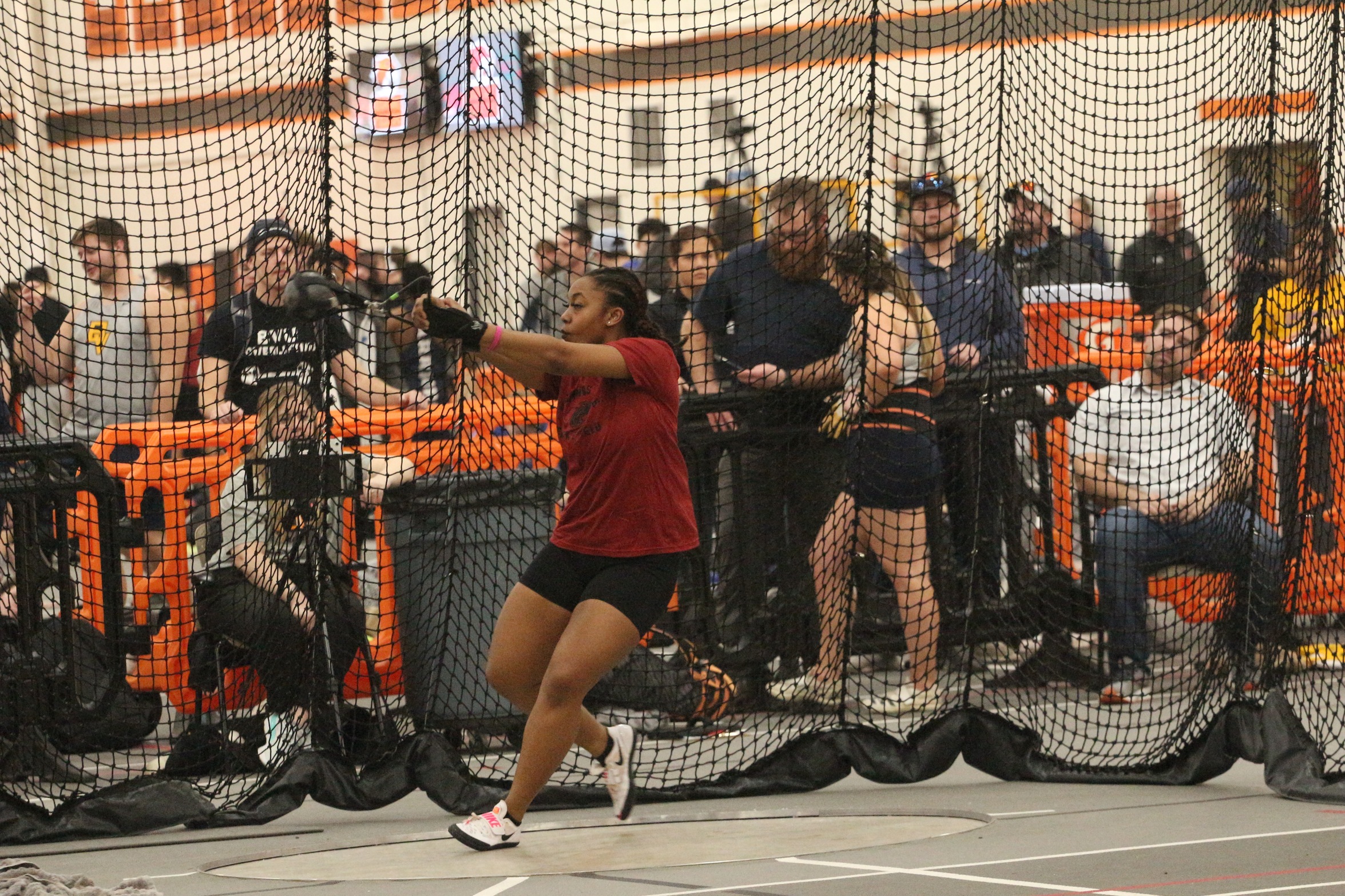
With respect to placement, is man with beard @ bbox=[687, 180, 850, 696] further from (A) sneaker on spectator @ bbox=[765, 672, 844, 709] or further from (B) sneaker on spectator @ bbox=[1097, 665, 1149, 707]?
(B) sneaker on spectator @ bbox=[1097, 665, 1149, 707]

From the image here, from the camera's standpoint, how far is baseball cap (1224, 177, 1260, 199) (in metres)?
6.37

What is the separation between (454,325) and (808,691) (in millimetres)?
2641

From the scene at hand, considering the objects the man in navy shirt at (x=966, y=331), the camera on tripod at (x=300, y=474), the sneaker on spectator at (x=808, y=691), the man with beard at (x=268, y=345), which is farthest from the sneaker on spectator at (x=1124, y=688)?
the man with beard at (x=268, y=345)

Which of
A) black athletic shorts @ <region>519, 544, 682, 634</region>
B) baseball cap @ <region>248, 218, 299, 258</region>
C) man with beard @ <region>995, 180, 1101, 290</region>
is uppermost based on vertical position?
man with beard @ <region>995, 180, 1101, 290</region>

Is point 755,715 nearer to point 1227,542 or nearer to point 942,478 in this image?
point 942,478

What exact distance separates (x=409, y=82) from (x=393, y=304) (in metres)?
1.76

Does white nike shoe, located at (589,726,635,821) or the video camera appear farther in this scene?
white nike shoe, located at (589,726,635,821)

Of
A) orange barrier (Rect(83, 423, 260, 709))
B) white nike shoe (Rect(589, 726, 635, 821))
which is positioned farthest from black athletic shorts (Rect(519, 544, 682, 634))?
orange barrier (Rect(83, 423, 260, 709))

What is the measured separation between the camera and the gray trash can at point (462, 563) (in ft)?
21.9

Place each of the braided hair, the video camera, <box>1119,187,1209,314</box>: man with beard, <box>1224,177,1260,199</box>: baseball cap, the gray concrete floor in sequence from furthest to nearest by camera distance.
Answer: <box>1119,187,1209,314</box>: man with beard → <box>1224,177,1260,199</box>: baseball cap → the braided hair → the video camera → the gray concrete floor

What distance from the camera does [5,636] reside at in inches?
248

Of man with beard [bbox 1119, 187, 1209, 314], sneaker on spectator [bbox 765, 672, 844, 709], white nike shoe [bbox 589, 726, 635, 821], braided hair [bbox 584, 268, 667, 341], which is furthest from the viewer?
man with beard [bbox 1119, 187, 1209, 314]

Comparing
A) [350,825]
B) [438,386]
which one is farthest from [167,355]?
[350,825]

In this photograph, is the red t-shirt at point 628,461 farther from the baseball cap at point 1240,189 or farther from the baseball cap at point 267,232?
the baseball cap at point 1240,189
